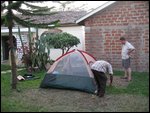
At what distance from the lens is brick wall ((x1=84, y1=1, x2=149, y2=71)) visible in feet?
49.0

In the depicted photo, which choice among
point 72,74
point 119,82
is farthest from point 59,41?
point 72,74

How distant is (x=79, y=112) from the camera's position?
27.1ft

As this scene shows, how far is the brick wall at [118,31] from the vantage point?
14.9m

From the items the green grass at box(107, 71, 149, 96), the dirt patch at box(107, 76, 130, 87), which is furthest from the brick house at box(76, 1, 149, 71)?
the dirt patch at box(107, 76, 130, 87)

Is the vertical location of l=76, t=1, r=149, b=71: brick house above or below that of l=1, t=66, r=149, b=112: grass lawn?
above

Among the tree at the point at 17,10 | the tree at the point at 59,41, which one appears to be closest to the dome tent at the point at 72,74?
the tree at the point at 17,10

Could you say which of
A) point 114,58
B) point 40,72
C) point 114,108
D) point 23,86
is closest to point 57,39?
point 40,72

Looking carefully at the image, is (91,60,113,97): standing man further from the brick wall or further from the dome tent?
the brick wall

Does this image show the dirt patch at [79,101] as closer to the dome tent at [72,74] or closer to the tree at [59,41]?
the dome tent at [72,74]

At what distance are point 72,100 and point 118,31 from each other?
6638 mm

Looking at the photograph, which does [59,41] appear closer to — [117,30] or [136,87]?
[117,30]

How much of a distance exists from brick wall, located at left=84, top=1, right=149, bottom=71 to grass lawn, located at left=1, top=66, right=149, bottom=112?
3253mm

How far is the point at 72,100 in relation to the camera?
31.6 feet

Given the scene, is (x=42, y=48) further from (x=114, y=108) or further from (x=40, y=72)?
(x=114, y=108)
